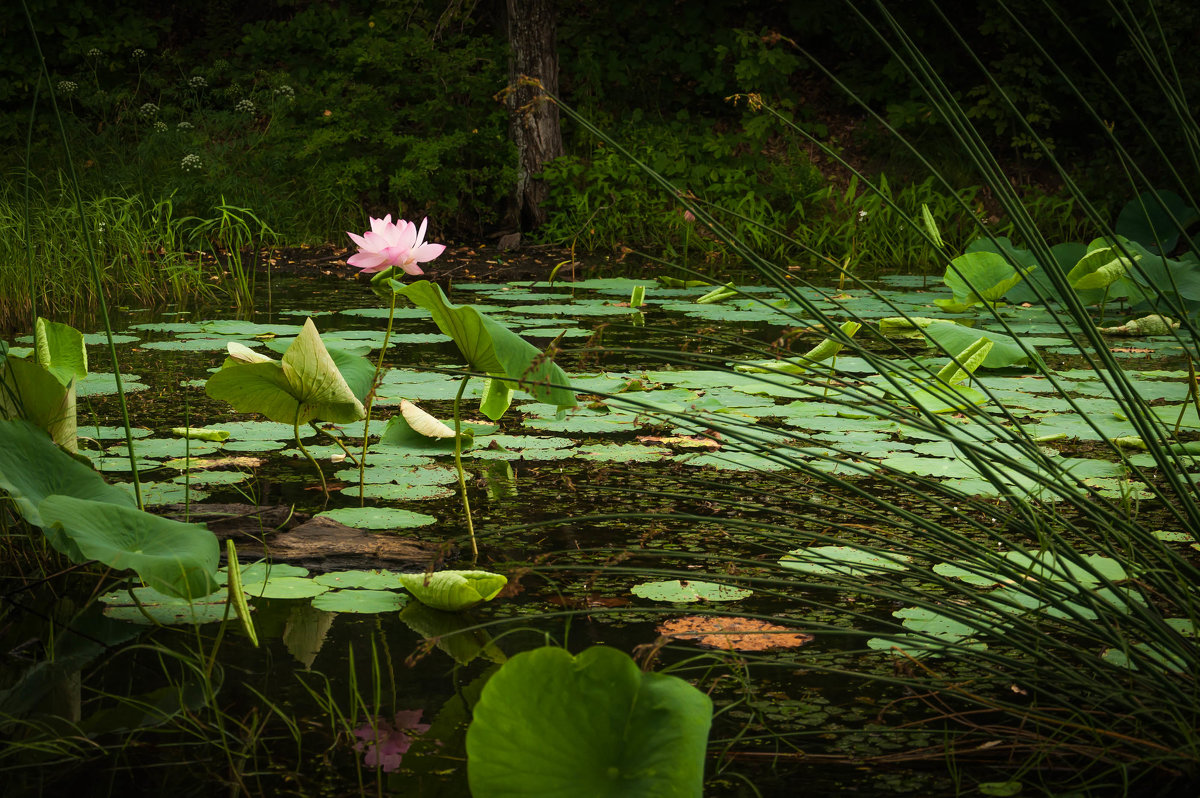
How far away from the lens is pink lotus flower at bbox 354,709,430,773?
1.26m

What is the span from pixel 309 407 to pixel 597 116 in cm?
716

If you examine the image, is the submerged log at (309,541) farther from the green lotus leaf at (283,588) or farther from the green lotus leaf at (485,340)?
the green lotus leaf at (485,340)

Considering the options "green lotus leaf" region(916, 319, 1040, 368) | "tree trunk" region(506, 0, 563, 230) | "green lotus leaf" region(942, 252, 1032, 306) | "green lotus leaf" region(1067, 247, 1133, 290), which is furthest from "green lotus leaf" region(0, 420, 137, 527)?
"tree trunk" region(506, 0, 563, 230)

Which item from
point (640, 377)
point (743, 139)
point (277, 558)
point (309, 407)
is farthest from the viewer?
point (743, 139)

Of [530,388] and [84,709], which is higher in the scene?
[530,388]

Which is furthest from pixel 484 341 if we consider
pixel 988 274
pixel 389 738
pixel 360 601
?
pixel 988 274

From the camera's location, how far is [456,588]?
163 centimetres

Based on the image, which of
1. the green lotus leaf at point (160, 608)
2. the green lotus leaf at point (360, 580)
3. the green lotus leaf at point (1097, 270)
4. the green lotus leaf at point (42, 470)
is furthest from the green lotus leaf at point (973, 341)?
the green lotus leaf at point (42, 470)

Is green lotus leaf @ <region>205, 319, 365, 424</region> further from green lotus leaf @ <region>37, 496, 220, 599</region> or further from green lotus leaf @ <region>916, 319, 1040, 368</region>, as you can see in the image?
green lotus leaf @ <region>916, 319, 1040, 368</region>

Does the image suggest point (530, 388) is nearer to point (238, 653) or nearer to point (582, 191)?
point (238, 653)

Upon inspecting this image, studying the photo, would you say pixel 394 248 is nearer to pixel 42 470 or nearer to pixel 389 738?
pixel 42 470

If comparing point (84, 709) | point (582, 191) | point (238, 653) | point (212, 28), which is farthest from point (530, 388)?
point (212, 28)

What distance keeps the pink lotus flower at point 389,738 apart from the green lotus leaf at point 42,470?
498mm

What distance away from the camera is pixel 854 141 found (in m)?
8.99
